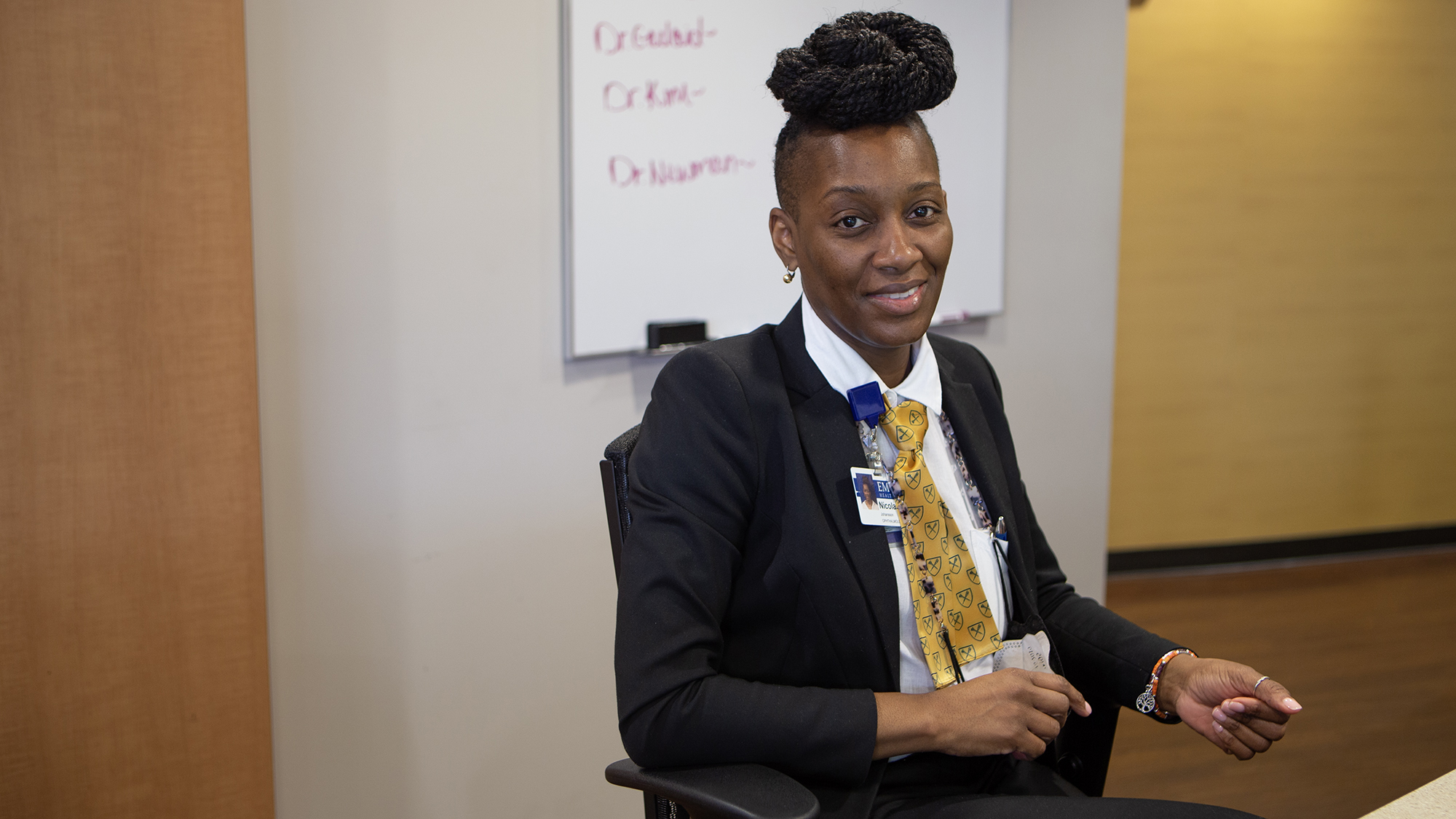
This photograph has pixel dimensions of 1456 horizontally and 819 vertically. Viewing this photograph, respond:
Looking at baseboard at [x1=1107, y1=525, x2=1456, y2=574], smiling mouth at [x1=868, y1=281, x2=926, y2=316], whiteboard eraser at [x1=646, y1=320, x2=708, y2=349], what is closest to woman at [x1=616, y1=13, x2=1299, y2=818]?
smiling mouth at [x1=868, y1=281, x2=926, y2=316]

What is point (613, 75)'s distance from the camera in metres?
2.14

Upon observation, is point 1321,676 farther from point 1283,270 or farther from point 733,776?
point 733,776

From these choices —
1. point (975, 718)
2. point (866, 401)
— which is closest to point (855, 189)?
point (866, 401)

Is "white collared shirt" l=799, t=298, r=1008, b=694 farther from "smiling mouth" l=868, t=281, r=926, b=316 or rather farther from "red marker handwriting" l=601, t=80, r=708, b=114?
"red marker handwriting" l=601, t=80, r=708, b=114

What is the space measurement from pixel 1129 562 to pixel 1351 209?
5.72ft

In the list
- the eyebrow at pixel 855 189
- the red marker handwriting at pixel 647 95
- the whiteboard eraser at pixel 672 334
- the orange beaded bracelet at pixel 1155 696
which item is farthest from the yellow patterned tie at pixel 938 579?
the red marker handwriting at pixel 647 95

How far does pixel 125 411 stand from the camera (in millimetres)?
1666

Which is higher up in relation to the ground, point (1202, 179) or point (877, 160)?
point (1202, 179)

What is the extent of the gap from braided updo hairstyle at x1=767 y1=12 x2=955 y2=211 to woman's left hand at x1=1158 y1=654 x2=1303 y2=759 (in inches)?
30.2

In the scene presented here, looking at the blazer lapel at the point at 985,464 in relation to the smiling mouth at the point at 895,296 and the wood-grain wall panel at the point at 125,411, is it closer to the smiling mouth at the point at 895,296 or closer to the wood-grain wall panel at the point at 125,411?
the smiling mouth at the point at 895,296

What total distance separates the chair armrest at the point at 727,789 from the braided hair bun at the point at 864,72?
75 centimetres

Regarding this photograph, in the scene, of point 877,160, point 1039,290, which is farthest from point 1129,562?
point 877,160

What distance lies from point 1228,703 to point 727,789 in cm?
63

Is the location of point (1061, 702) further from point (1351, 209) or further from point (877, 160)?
point (1351, 209)
